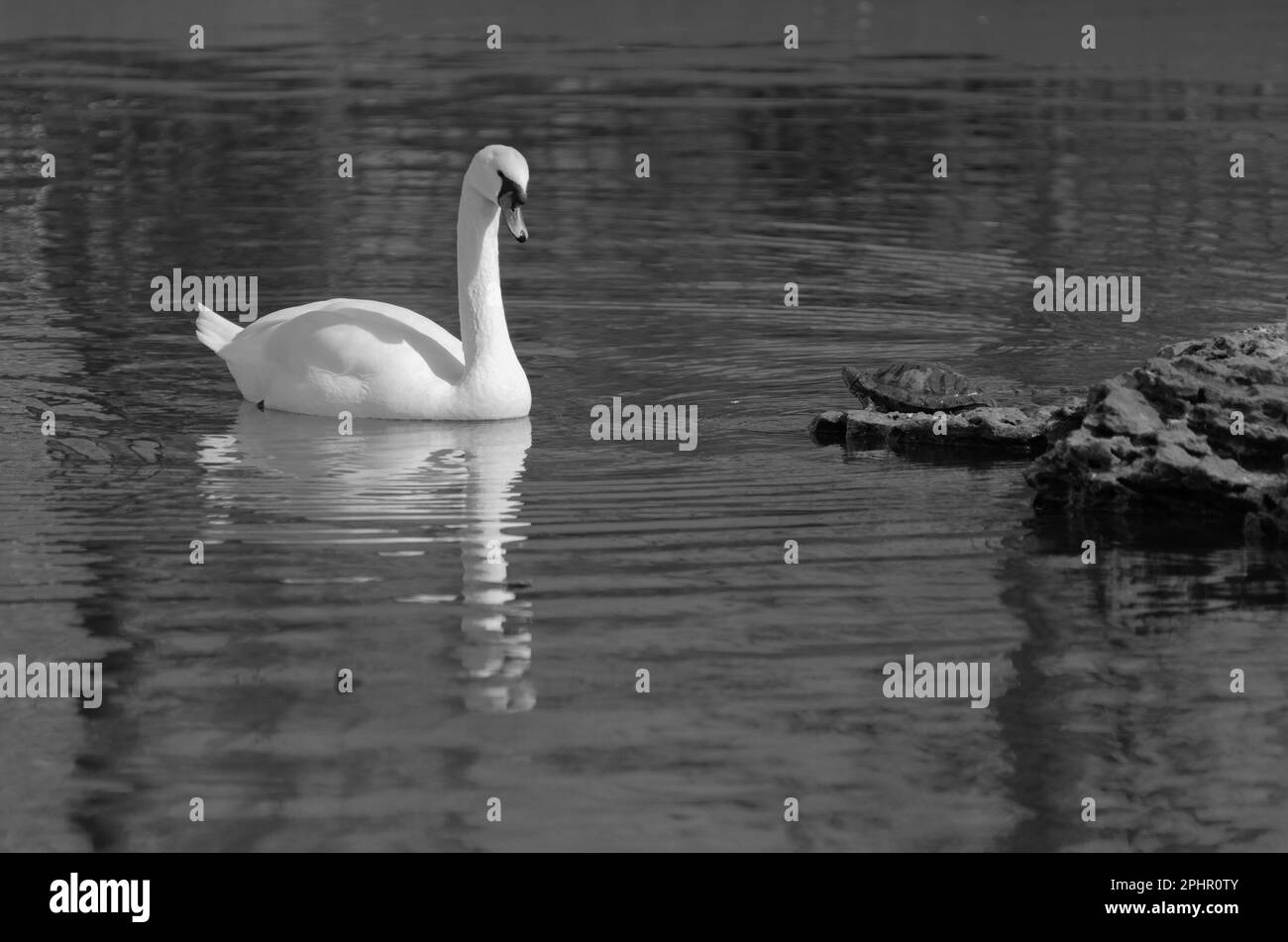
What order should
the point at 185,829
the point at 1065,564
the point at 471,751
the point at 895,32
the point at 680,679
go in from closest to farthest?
the point at 185,829 < the point at 471,751 < the point at 680,679 < the point at 1065,564 < the point at 895,32

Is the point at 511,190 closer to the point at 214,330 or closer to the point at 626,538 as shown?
the point at 214,330

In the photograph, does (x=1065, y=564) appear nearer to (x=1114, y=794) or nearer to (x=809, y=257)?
(x=1114, y=794)

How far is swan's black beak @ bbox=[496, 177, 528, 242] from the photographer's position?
11984mm

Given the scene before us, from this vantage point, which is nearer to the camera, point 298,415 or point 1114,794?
point 1114,794

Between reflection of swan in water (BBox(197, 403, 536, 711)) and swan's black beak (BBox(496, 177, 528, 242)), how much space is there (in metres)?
1.11

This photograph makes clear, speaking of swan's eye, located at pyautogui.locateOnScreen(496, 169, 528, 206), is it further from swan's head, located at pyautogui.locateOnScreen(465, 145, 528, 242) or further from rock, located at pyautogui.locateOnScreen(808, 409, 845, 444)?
rock, located at pyautogui.locateOnScreen(808, 409, 845, 444)

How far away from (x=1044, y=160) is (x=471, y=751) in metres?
15.8

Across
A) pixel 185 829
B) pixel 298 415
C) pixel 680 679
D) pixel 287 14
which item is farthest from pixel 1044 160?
pixel 287 14

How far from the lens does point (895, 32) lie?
34250mm

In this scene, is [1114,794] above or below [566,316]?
below

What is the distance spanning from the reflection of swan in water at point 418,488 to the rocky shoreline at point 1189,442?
271 centimetres

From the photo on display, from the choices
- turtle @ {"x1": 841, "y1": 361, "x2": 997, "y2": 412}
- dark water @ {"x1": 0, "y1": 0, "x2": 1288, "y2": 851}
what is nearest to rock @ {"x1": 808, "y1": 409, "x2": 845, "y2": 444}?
dark water @ {"x1": 0, "y1": 0, "x2": 1288, "y2": 851}

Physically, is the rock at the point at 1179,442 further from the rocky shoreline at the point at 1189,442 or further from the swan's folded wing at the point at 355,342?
the swan's folded wing at the point at 355,342

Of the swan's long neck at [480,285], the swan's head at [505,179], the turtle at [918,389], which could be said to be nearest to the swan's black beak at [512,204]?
the swan's head at [505,179]
